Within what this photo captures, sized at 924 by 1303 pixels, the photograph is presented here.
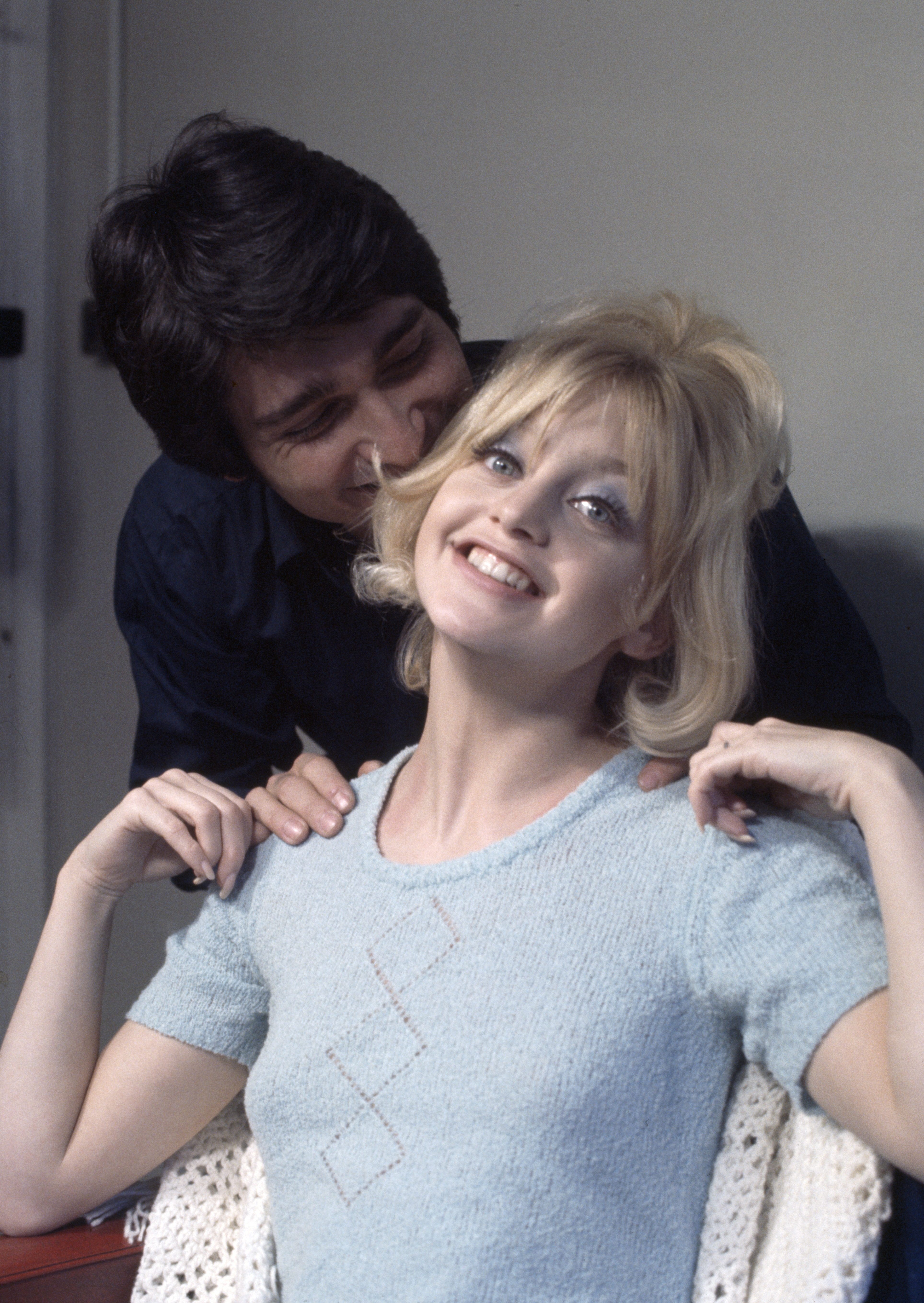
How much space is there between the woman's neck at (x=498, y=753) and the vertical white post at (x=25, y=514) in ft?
4.87

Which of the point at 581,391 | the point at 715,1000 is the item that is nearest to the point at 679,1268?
the point at 715,1000

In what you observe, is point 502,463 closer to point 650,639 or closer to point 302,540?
point 650,639

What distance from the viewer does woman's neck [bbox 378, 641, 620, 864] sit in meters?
1.14

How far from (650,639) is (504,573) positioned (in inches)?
6.9

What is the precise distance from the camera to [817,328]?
1489 mm

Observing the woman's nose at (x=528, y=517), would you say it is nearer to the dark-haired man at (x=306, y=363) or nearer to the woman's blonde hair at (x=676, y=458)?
the woman's blonde hair at (x=676, y=458)

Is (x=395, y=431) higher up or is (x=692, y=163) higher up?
(x=692, y=163)

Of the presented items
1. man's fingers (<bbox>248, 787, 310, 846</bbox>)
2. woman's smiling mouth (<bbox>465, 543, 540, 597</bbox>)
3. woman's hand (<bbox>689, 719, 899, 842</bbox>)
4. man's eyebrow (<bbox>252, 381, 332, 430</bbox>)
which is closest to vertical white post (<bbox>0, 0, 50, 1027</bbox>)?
man's eyebrow (<bbox>252, 381, 332, 430</bbox>)

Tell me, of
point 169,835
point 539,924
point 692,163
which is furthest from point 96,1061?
point 692,163

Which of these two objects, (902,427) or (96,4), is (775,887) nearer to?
(902,427)

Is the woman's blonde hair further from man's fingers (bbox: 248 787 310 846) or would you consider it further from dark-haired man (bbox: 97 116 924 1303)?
man's fingers (bbox: 248 787 310 846)

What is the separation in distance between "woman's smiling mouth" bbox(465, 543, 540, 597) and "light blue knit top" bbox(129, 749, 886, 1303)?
0.61 ft

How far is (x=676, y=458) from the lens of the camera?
108 cm

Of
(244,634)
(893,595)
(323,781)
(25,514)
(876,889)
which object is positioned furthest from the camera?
(25,514)
